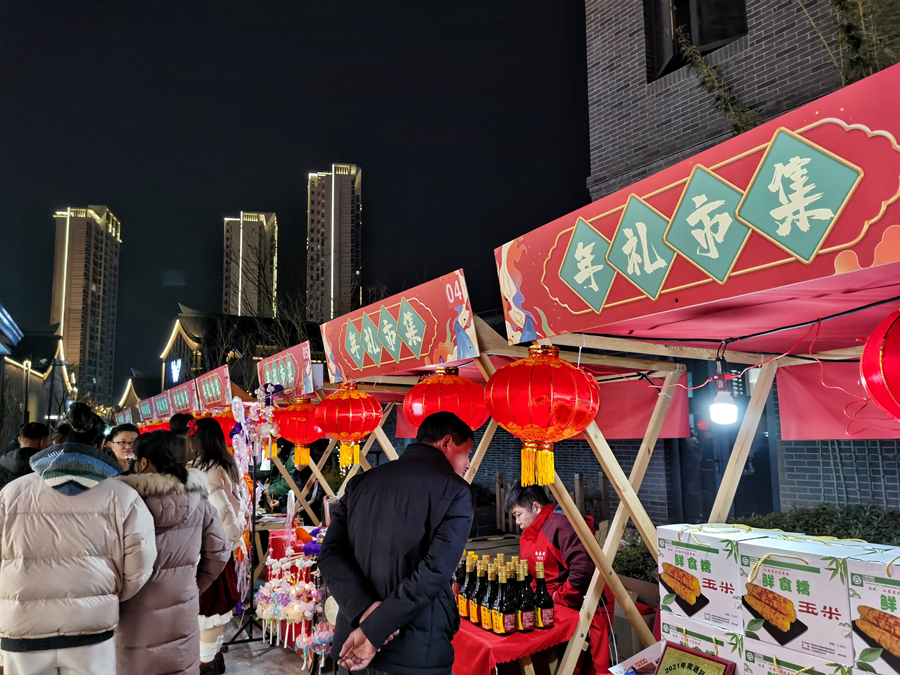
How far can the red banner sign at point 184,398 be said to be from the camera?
11.5m

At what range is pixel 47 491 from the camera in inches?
117

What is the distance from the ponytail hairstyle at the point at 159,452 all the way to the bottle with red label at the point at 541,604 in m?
2.39

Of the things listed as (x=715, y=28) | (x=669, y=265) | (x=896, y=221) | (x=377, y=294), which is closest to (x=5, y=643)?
(x=669, y=265)

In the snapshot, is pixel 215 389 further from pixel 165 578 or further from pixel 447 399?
pixel 165 578

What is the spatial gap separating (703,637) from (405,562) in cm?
147

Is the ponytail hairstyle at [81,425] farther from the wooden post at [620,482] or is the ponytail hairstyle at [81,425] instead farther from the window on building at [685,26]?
the window on building at [685,26]

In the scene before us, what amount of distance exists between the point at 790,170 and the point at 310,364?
6.02 m

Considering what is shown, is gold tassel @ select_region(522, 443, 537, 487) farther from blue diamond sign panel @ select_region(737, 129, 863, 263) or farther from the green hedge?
the green hedge

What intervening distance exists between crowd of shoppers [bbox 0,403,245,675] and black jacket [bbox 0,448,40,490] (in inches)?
82.7

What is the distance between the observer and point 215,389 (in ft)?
32.5

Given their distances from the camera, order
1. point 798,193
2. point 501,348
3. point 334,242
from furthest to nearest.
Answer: point 334,242
point 501,348
point 798,193

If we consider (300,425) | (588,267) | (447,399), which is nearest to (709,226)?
(588,267)

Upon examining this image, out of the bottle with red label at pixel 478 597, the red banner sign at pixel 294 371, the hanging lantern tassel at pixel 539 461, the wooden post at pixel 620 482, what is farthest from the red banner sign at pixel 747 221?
the red banner sign at pixel 294 371

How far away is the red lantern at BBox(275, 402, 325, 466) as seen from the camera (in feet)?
26.1
